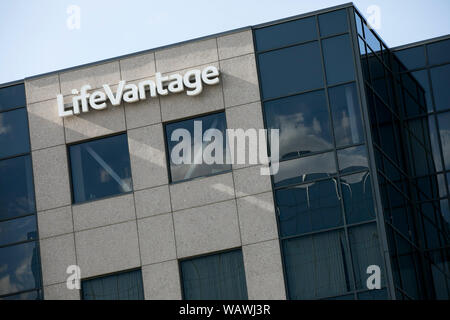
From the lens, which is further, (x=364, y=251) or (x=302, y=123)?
(x=302, y=123)

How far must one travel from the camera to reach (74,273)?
26.6 meters

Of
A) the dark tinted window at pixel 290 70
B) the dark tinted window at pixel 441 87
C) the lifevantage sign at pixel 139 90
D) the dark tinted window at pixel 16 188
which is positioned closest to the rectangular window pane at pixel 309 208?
the dark tinted window at pixel 290 70

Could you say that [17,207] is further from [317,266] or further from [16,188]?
[317,266]

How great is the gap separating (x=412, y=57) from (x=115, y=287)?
12836 mm

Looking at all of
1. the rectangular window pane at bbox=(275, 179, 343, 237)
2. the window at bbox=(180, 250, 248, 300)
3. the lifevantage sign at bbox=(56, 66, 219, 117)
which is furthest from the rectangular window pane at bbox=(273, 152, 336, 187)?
the lifevantage sign at bbox=(56, 66, 219, 117)

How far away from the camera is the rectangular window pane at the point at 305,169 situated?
25266 millimetres

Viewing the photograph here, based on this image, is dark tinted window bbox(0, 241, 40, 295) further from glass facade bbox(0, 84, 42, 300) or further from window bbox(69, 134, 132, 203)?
window bbox(69, 134, 132, 203)

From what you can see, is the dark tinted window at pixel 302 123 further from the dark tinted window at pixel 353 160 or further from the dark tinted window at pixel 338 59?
the dark tinted window at pixel 338 59

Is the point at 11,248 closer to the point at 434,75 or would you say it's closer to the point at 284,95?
the point at 284,95

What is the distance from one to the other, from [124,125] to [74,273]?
4822 millimetres

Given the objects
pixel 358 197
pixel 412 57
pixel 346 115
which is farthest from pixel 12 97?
pixel 412 57

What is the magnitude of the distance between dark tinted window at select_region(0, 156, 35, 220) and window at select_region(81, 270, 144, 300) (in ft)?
10.4

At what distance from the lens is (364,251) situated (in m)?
24.4

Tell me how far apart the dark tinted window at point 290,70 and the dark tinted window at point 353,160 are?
2.23 metres
